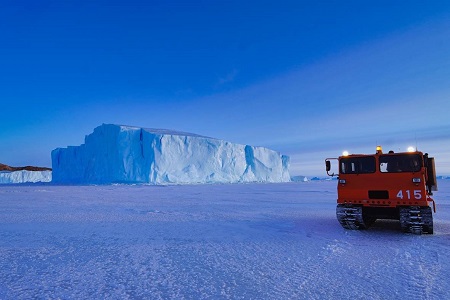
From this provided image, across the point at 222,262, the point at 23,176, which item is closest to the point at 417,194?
the point at 222,262

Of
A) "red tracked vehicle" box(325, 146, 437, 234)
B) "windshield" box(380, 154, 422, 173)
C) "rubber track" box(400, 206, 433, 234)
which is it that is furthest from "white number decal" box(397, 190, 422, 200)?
"windshield" box(380, 154, 422, 173)

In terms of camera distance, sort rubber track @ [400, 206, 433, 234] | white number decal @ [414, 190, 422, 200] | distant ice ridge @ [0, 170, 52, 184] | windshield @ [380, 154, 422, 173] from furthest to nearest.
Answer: distant ice ridge @ [0, 170, 52, 184]
windshield @ [380, 154, 422, 173]
white number decal @ [414, 190, 422, 200]
rubber track @ [400, 206, 433, 234]

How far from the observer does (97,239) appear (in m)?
5.55

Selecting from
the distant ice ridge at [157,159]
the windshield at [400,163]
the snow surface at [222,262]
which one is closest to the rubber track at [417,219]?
the snow surface at [222,262]

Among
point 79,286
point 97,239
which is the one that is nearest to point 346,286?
point 79,286

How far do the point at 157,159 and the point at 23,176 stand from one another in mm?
64199

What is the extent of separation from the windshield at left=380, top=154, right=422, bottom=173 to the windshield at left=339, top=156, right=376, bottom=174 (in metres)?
→ 0.21

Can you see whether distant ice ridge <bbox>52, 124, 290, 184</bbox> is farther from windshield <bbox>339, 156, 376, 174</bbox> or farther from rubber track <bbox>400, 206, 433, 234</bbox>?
rubber track <bbox>400, 206, 433, 234</bbox>

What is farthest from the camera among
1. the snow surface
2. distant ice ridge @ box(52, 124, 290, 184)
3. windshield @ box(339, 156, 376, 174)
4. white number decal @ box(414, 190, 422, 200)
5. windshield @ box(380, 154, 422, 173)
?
distant ice ridge @ box(52, 124, 290, 184)

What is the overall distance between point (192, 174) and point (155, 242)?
34302 mm

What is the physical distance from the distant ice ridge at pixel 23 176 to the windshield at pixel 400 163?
8995 centimetres

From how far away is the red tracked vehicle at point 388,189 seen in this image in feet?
19.2

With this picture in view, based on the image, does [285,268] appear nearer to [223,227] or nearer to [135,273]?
[135,273]

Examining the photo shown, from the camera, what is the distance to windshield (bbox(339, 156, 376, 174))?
6.48 m
